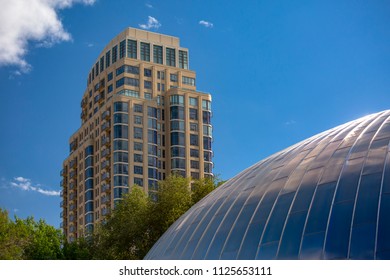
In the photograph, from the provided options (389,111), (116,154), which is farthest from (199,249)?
(116,154)

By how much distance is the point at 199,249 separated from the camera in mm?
19078

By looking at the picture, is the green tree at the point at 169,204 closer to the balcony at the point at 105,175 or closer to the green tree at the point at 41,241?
the green tree at the point at 41,241

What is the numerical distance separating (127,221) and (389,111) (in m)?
33.0

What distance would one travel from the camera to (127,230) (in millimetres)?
51406

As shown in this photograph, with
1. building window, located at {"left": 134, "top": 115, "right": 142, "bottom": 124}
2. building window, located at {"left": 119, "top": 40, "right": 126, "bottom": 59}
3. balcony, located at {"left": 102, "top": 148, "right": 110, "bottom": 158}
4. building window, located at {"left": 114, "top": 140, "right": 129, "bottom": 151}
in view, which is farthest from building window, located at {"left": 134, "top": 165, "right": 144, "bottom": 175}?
building window, located at {"left": 119, "top": 40, "right": 126, "bottom": 59}

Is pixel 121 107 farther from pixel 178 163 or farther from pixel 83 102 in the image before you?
pixel 83 102

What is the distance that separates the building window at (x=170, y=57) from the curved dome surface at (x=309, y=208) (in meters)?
97.4

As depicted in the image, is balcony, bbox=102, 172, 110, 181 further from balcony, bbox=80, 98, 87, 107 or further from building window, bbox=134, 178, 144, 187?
balcony, bbox=80, 98, 87, 107

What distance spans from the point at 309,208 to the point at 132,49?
331ft

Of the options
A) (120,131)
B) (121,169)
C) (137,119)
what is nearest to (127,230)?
(121,169)

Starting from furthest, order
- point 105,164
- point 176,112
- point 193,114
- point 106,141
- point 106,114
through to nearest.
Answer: point 193,114
point 176,112
point 106,114
point 106,141
point 105,164

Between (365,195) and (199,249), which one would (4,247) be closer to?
(199,249)

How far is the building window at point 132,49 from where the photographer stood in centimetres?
11481
